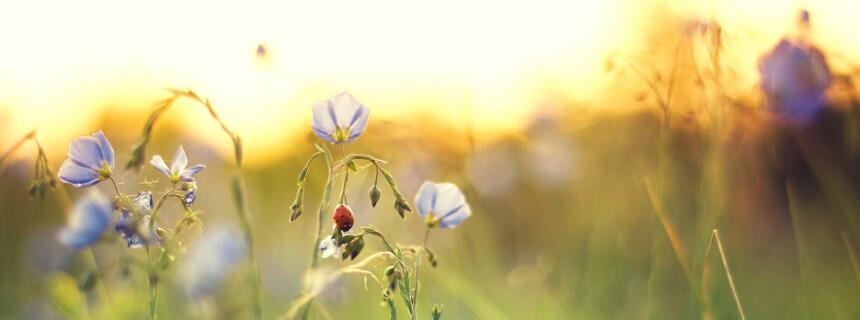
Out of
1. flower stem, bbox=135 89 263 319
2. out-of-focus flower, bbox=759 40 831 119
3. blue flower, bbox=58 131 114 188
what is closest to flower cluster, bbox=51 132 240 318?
blue flower, bbox=58 131 114 188

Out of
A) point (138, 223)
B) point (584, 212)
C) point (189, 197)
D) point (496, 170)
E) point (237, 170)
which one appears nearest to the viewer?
point (237, 170)

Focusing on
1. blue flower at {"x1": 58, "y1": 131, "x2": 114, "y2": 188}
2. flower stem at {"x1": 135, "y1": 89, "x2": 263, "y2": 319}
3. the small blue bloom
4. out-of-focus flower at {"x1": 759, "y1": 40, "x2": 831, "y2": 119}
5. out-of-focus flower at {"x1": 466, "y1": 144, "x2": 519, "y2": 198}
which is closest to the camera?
flower stem at {"x1": 135, "y1": 89, "x2": 263, "y2": 319}

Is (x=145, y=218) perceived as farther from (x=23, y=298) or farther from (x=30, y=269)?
(x=30, y=269)

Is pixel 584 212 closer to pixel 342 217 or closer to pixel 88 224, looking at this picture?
pixel 342 217

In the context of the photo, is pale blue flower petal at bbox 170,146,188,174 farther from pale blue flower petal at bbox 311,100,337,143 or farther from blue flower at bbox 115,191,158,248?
pale blue flower petal at bbox 311,100,337,143

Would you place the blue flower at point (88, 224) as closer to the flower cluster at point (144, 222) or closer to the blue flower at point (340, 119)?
the flower cluster at point (144, 222)

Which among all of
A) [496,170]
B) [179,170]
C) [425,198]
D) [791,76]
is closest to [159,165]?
[179,170]

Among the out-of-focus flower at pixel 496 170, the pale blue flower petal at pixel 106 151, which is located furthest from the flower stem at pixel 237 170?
the out-of-focus flower at pixel 496 170
